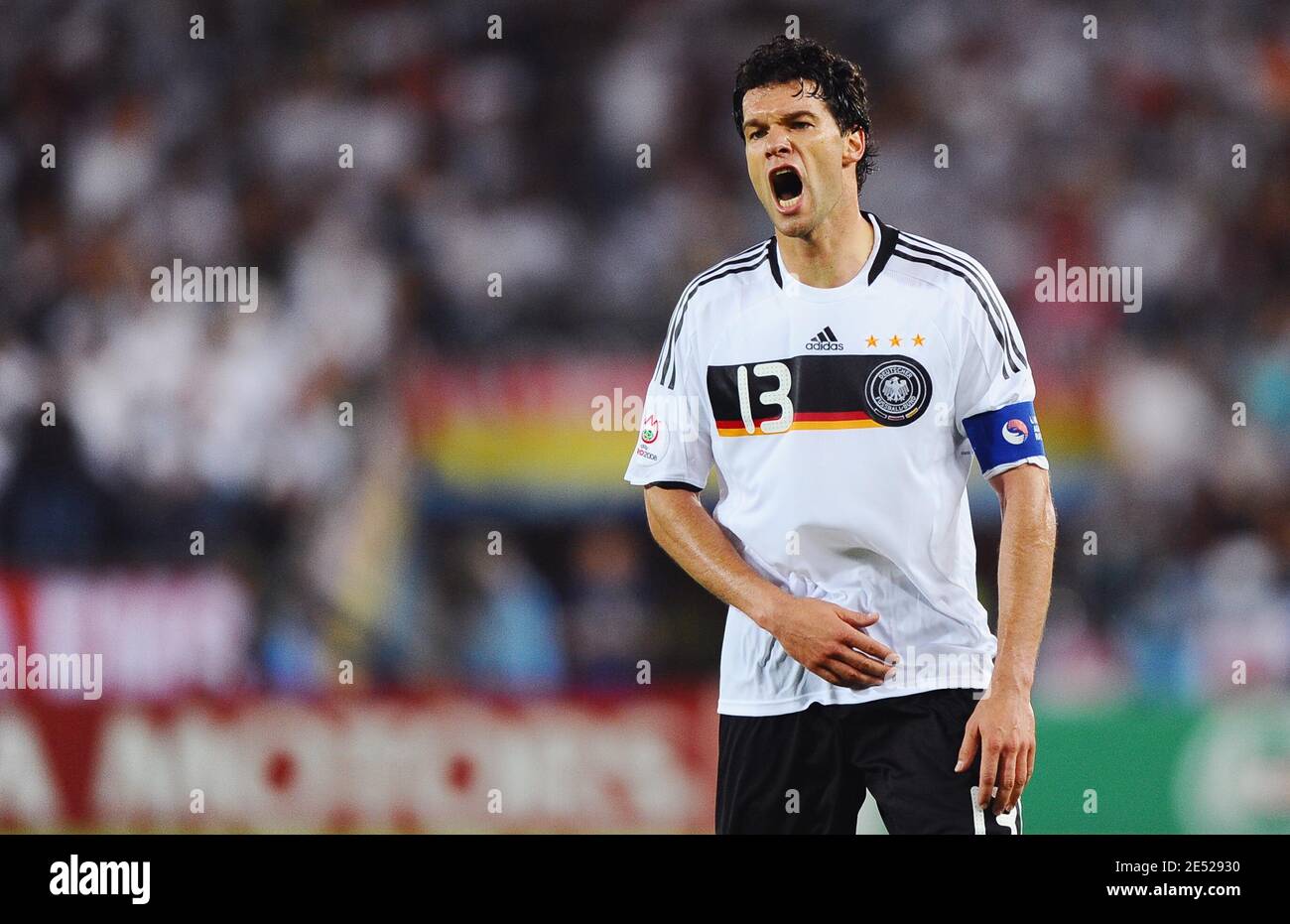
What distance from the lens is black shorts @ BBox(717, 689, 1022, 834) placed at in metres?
2.91

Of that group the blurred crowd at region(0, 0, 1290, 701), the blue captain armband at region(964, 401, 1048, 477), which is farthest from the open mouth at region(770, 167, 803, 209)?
the blurred crowd at region(0, 0, 1290, 701)

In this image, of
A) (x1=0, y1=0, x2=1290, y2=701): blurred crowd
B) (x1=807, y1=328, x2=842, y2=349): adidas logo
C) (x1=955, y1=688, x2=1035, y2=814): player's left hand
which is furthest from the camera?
(x1=0, y1=0, x2=1290, y2=701): blurred crowd

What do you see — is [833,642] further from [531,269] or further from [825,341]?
[531,269]

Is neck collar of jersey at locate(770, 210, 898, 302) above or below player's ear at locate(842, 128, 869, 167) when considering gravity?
below

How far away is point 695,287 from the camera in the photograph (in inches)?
131

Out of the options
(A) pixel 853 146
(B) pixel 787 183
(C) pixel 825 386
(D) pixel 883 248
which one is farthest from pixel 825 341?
(A) pixel 853 146

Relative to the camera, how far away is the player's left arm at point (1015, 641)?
288cm

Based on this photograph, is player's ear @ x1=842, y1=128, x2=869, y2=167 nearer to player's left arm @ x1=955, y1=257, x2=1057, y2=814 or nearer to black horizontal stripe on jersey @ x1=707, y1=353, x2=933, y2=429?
player's left arm @ x1=955, y1=257, x2=1057, y2=814

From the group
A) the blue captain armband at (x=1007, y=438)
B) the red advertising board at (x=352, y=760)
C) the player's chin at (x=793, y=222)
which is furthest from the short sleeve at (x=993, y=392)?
the red advertising board at (x=352, y=760)

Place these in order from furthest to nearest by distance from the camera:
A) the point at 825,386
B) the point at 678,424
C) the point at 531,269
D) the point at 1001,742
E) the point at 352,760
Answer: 1. the point at 531,269
2. the point at 352,760
3. the point at 678,424
4. the point at 825,386
5. the point at 1001,742

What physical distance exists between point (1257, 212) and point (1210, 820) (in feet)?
7.08

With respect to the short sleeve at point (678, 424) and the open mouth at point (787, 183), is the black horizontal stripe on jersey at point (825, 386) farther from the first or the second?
the open mouth at point (787, 183)

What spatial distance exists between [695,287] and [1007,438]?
0.79 m

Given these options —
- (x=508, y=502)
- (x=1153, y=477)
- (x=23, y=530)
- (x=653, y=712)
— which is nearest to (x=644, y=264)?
(x=508, y=502)
